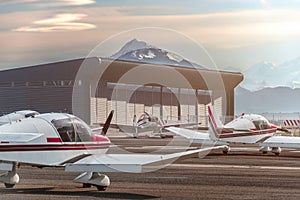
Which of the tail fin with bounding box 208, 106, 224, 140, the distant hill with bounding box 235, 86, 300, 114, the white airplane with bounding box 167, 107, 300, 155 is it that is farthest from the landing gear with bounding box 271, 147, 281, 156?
the distant hill with bounding box 235, 86, 300, 114

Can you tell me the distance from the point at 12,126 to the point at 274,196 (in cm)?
610

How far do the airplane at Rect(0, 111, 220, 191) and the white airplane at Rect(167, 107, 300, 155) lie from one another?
1671 cm

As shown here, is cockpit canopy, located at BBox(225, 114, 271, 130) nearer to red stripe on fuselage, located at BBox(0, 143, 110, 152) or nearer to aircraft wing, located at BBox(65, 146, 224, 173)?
red stripe on fuselage, located at BBox(0, 143, 110, 152)

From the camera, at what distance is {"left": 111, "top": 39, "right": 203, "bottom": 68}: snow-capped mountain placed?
2206 cm

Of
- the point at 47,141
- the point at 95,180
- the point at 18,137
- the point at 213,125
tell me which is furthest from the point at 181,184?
the point at 213,125

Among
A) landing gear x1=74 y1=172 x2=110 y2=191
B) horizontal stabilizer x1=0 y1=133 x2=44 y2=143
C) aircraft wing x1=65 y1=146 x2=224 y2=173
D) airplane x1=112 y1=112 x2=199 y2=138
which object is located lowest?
airplane x1=112 y1=112 x2=199 y2=138

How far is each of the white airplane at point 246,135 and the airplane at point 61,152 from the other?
658 inches

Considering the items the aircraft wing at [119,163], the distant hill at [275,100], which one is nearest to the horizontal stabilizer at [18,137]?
the aircraft wing at [119,163]

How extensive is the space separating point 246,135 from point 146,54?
41.9ft

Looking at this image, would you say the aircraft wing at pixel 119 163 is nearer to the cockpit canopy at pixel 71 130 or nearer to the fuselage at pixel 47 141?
the fuselage at pixel 47 141

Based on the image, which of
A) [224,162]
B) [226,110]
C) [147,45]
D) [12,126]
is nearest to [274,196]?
[12,126]

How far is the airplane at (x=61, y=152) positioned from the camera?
16.2 m

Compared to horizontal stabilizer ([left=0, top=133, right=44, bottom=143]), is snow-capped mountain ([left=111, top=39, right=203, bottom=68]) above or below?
above

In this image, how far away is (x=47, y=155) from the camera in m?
16.7
